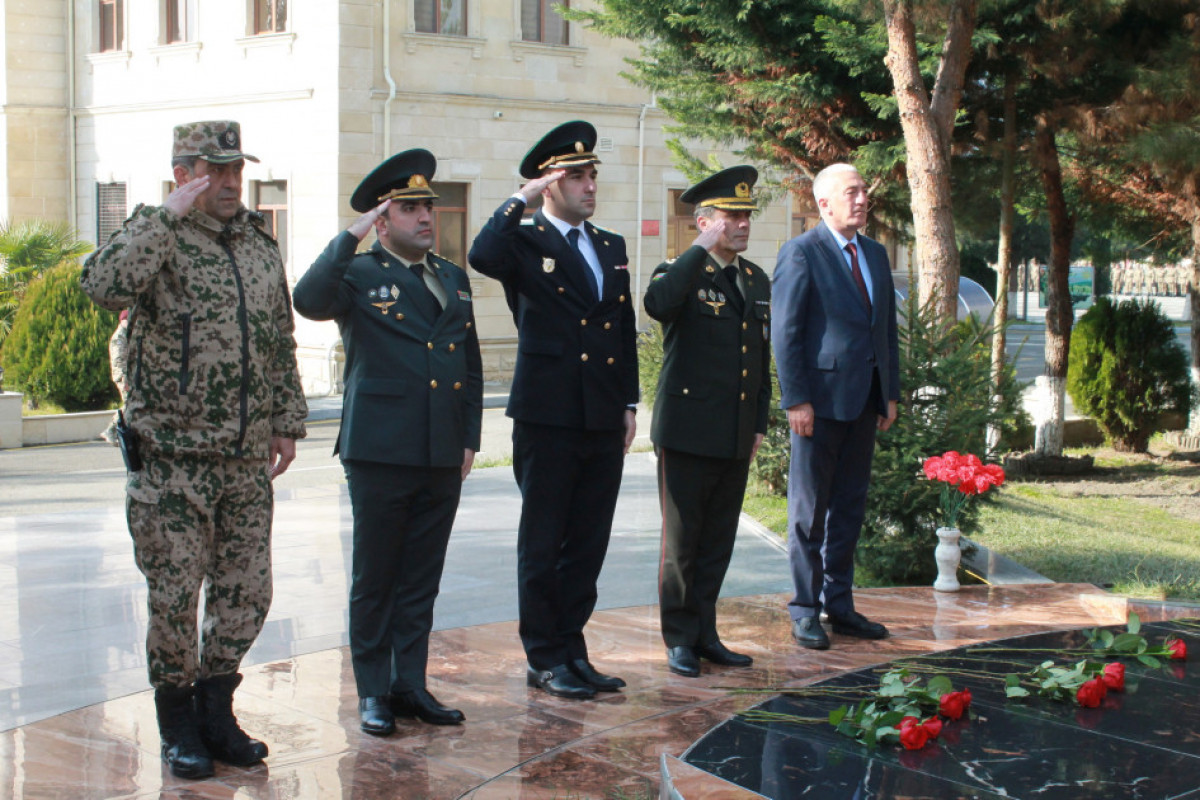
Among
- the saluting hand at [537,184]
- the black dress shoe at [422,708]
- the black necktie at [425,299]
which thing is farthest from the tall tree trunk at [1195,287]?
the black dress shoe at [422,708]

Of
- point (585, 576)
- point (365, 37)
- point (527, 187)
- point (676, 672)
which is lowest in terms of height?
point (676, 672)

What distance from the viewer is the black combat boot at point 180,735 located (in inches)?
164

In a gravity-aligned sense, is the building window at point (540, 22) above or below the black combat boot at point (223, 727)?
above

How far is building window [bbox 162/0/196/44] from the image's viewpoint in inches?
882

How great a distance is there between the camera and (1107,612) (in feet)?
21.0

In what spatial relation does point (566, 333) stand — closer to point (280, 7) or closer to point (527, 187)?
point (527, 187)

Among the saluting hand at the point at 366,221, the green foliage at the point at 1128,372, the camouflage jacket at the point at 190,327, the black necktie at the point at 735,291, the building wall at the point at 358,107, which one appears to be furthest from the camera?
the building wall at the point at 358,107

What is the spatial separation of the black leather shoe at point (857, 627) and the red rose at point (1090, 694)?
4.51ft

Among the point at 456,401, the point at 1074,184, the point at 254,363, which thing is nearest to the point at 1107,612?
the point at 456,401

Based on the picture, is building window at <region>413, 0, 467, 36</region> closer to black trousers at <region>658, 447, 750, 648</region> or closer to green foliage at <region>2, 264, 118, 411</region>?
green foliage at <region>2, 264, 118, 411</region>

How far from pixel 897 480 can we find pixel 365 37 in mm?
15239

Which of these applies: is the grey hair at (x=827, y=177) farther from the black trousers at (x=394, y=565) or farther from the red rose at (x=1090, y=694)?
the red rose at (x=1090, y=694)

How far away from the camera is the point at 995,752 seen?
415 centimetres

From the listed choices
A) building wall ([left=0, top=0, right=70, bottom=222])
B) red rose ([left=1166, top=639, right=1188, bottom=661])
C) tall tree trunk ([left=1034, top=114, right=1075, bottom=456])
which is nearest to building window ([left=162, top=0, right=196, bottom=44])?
building wall ([left=0, top=0, right=70, bottom=222])
